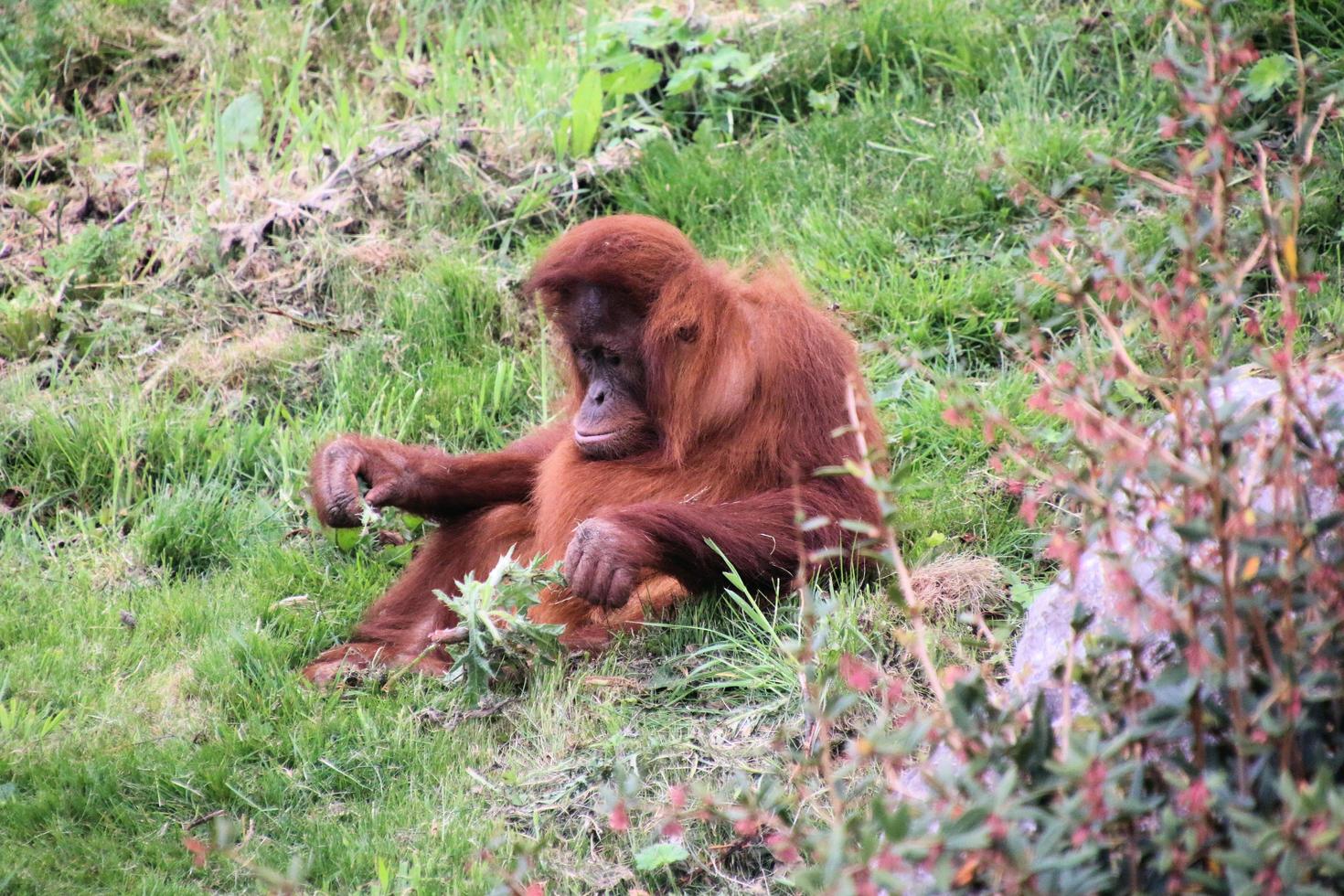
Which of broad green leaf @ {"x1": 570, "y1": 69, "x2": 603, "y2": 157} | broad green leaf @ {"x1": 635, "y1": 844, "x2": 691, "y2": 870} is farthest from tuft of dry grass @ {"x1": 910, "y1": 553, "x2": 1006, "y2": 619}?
broad green leaf @ {"x1": 570, "y1": 69, "x2": 603, "y2": 157}

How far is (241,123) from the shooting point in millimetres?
6305

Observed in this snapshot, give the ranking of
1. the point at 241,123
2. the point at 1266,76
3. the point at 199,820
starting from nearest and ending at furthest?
the point at 199,820 < the point at 1266,76 < the point at 241,123

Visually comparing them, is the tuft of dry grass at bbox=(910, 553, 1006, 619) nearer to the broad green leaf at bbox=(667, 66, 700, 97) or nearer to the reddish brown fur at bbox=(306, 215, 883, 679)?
the reddish brown fur at bbox=(306, 215, 883, 679)

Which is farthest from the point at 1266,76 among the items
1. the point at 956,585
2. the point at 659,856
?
the point at 659,856

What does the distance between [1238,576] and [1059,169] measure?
130 inches

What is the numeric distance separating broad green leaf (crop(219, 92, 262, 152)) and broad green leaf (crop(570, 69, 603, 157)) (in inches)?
57.0

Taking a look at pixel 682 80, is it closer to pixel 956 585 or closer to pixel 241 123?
pixel 241 123

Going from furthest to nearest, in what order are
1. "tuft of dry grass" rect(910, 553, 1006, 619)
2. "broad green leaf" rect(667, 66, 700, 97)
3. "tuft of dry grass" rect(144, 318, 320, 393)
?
"broad green leaf" rect(667, 66, 700, 97), "tuft of dry grass" rect(144, 318, 320, 393), "tuft of dry grass" rect(910, 553, 1006, 619)

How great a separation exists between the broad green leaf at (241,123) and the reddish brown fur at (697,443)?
285cm

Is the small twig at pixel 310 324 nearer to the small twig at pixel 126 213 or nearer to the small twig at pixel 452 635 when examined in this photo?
the small twig at pixel 126 213

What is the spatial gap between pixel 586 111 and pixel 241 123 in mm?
1592

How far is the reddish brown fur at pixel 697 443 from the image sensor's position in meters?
3.57

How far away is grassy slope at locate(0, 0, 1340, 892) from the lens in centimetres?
329

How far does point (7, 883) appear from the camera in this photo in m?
3.01
